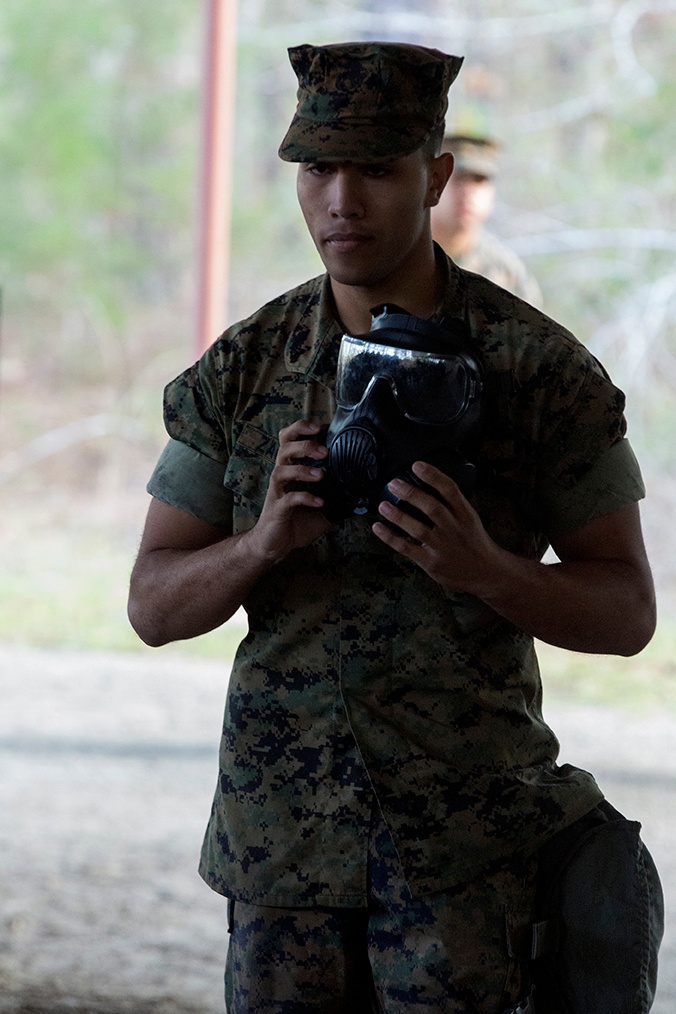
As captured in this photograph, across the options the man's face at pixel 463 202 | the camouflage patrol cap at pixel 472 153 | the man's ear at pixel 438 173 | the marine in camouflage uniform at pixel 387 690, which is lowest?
Result: the marine in camouflage uniform at pixel 387 690

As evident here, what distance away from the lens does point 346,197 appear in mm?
1486

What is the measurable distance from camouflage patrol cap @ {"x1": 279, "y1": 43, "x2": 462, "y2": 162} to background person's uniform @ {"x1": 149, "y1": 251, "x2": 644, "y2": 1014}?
8.0 inches

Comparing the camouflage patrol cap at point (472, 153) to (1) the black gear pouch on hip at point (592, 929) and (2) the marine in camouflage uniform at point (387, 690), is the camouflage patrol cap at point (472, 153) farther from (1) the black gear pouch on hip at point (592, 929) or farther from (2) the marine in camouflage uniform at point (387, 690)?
(1) the black gear pouch on hip at point (592, 929)

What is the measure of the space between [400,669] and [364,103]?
2.03 feet

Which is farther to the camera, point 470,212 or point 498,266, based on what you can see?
point 498,266

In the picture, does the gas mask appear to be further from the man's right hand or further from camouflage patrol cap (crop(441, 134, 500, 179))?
camouflage patrol cap (crop(441, 134, 500, 179))

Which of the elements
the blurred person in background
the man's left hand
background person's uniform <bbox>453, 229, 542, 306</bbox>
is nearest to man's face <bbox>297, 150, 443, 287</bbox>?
the man's left hand

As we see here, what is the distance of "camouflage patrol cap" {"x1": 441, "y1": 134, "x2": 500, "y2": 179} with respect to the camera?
172 inches

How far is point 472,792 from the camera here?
5.07ft

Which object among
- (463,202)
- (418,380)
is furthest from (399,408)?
(463,202)

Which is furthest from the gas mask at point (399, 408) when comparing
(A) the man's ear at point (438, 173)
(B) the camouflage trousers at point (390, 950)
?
(B) the camouflage trousers at point (390, 950)

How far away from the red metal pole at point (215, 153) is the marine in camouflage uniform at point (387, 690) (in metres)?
4.77

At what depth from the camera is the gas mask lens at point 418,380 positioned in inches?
54.4

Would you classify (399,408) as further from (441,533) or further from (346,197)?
(346,197)
